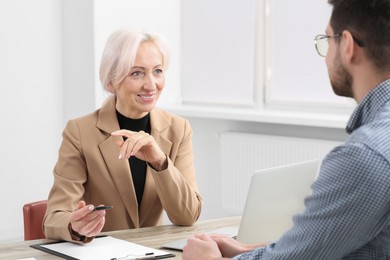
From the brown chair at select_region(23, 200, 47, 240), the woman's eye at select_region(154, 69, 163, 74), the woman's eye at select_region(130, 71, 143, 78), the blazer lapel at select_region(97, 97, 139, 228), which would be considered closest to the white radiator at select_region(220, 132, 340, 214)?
the woman's eye at select_region(154, 69, 163, 74)

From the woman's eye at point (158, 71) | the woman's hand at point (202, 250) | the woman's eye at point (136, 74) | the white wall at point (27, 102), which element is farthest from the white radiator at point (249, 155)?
the woman's hand at point (202, 250)

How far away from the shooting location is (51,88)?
5.89 m

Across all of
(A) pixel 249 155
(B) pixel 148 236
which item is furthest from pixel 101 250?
(A) pixel 249 155

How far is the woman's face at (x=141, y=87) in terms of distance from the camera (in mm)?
3133

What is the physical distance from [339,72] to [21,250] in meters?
1.26

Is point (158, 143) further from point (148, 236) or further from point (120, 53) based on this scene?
point (148, 236)

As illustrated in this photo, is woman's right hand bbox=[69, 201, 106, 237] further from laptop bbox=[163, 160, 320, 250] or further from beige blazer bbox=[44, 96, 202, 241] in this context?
laptop bbox=[163, 160, 320, 250]

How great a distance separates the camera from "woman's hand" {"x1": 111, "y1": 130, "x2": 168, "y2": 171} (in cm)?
276

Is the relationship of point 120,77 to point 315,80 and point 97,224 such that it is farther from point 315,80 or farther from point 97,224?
point 315,80

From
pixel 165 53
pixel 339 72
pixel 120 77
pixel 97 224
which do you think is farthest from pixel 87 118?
pixel 339 72

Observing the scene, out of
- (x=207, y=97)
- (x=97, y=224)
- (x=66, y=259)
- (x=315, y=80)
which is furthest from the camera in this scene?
(x=207, y=97)

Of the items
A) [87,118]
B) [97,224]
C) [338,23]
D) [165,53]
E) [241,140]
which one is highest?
[338,23]

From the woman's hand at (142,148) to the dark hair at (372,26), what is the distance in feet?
3.96

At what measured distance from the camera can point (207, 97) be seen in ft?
19.8
